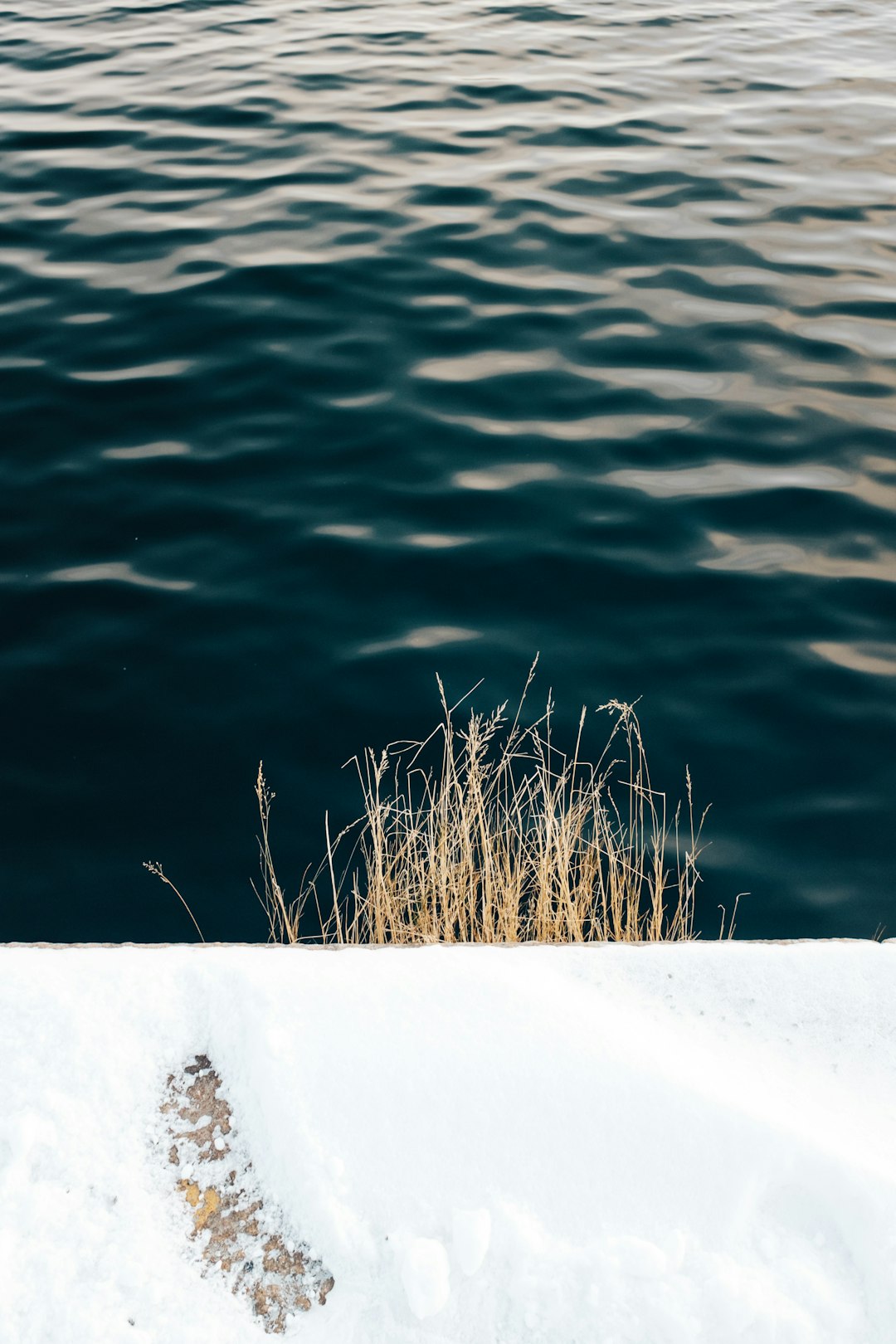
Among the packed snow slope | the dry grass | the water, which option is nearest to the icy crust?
the packed snow slope

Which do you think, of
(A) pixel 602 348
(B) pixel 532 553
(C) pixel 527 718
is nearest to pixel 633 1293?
(C) pixel 527 718

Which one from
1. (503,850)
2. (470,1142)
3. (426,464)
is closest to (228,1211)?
(470,1142)

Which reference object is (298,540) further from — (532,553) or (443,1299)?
(443,1299)

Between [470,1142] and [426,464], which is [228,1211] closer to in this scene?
[470,1142]

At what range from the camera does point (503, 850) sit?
469cm

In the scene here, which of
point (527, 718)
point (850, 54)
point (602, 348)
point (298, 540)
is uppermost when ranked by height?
point (850, 54)

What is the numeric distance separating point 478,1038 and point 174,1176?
0.75 meters

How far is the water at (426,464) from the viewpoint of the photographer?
511 cm

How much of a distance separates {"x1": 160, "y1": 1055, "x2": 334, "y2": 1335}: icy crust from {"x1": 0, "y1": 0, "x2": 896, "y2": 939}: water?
2.00 m

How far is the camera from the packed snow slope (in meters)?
2.23

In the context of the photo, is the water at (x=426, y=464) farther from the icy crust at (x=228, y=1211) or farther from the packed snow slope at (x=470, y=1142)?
the icy crust at (x=228, y=1211)

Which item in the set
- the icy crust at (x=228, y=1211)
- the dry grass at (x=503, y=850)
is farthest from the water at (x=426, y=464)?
the icy crust at (x=228, y=1211)

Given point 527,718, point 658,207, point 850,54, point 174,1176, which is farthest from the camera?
point 850,54

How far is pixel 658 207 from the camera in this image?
9688 millimetres
